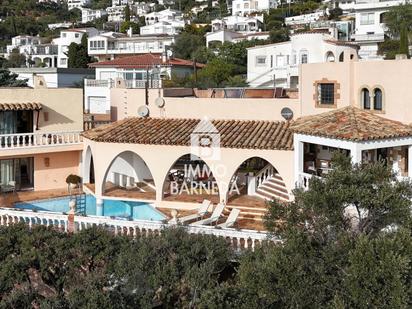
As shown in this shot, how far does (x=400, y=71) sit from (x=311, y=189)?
10.8 metres

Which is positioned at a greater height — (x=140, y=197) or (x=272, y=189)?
(x=272, y=189)

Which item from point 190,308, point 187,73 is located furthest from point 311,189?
point 187,73

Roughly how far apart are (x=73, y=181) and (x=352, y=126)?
521 inches

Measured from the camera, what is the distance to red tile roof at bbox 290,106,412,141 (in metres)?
17.3

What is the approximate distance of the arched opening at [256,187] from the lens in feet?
71.7

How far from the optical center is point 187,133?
22.6 m

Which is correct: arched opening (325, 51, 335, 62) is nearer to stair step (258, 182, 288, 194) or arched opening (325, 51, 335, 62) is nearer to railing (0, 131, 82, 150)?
stair step (258, 182, 288, 194)

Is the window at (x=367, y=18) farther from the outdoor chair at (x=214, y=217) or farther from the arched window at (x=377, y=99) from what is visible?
the outdoor chair at (x=214, y=217)

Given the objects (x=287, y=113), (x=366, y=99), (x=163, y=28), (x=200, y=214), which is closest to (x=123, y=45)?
(x=163, y=28)

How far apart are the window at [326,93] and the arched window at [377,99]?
1.94 meters

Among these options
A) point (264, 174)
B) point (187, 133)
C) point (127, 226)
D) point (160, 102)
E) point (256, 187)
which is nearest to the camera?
point (127, 226)

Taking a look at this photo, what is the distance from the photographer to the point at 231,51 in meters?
73.2

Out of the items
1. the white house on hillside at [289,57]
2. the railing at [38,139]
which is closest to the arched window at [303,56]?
the white house on hillside at [289,57]

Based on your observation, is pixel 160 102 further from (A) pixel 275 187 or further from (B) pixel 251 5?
(B) pixel 251 5
